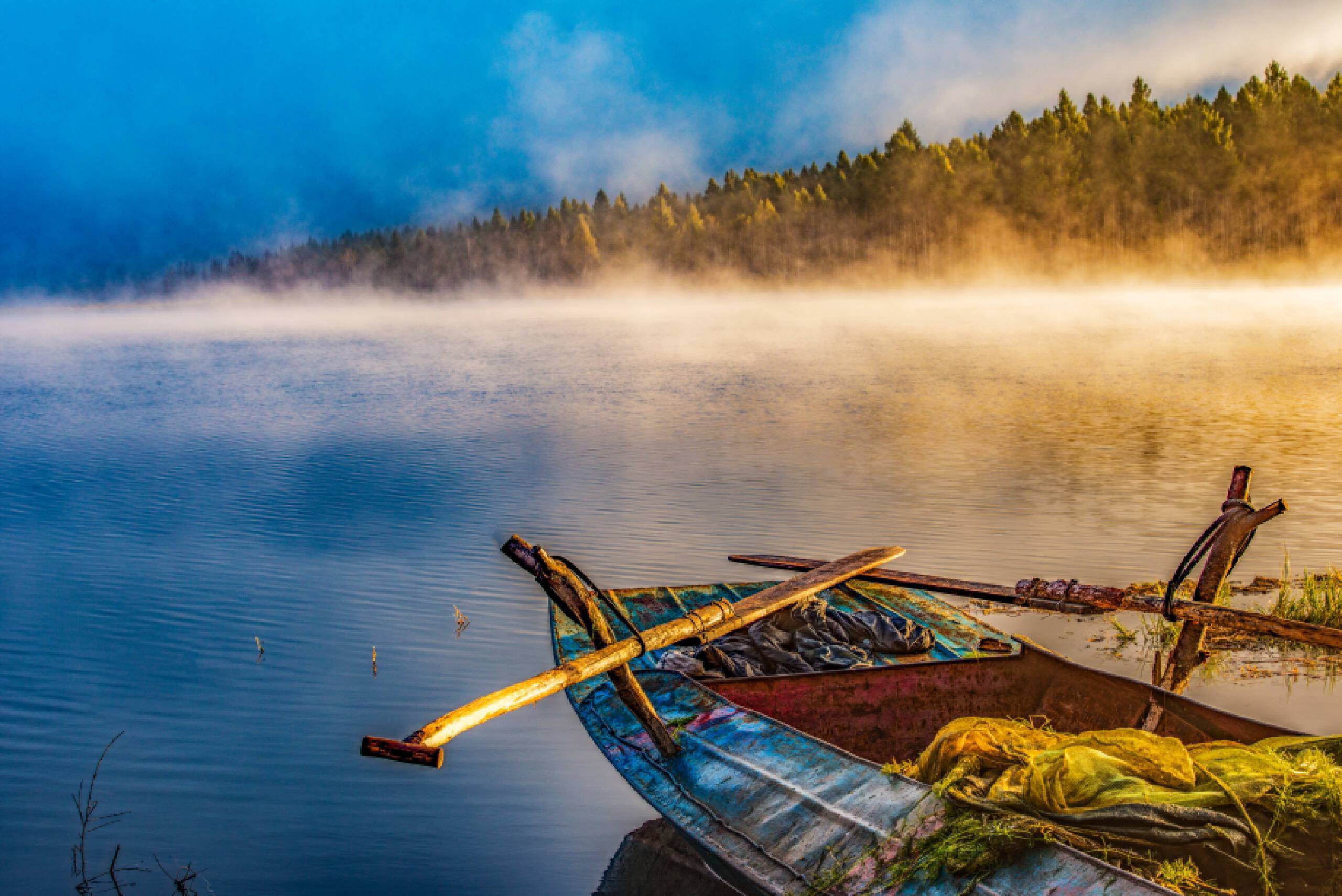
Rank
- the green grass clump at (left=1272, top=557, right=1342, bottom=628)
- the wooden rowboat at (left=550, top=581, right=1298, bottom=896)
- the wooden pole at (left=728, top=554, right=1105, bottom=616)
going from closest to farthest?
the wooden rowboat at (left=550, top=581, right=1298, bottom=896) < the wooden pole at (left=728, top=554, right=1105, bottom=616) < the green grass clump at (left=1272, top=557, right=1342, bottom=628)

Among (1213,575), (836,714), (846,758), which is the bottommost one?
(836,714)

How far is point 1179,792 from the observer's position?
13.5 ft

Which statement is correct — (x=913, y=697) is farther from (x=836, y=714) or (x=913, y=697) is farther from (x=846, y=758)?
(x=846, y=758)

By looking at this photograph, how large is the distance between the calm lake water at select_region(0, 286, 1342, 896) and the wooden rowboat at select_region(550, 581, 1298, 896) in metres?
0.98

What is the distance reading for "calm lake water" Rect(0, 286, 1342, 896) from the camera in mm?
6316

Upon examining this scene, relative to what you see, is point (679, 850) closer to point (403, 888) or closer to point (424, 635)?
point (403, 888)

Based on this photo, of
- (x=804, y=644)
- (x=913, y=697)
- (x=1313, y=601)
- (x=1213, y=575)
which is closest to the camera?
(x=913, y=697)

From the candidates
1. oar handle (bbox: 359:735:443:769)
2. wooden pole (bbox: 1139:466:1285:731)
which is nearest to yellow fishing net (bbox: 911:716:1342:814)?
wooden pole (bbox: 1139:466:1285:731)

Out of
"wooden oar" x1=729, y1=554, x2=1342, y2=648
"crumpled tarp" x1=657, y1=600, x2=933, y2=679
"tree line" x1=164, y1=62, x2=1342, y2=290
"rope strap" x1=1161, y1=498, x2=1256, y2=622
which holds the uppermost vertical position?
"tree line" x1=164, y1=62, x2=1342, y2=290

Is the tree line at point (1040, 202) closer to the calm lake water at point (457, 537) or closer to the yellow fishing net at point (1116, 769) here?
the calm lake water at point (457, 537)

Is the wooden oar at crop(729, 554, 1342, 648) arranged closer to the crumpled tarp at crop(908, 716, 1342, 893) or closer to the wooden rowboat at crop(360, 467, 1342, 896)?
the wooden rowboat at crop(360, 467, 1342, 896)

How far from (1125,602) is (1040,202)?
8894 cm

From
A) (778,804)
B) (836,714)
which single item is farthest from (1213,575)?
(778,804)

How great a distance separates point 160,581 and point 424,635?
3.82 m
